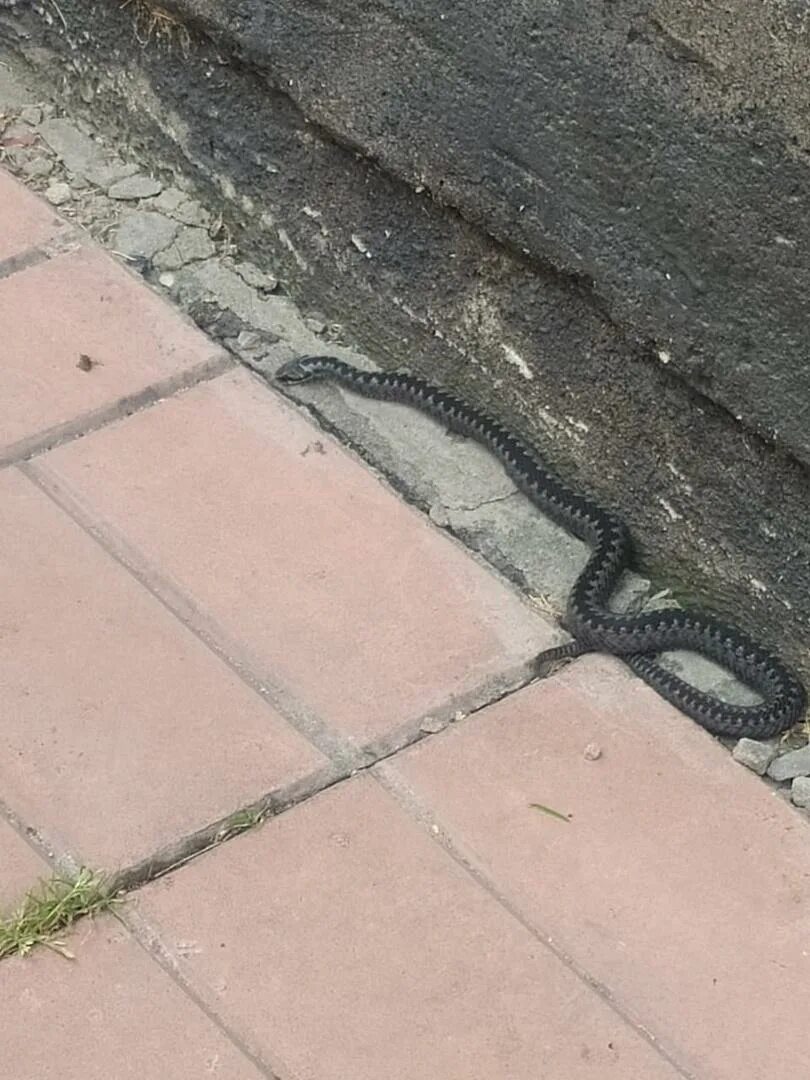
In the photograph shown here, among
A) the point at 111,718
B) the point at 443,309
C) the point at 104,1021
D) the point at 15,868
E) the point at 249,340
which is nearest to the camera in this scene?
the point at 104,1021

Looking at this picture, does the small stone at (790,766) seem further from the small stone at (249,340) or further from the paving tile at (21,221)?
the paving tile at (21,221)

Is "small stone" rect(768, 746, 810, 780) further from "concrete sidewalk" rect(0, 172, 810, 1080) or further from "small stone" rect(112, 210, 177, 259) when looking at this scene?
"small stone" rect(112, 210, 177, 259)

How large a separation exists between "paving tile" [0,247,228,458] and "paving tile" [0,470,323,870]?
17.2 inches

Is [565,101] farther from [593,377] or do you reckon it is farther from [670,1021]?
[670,1021]

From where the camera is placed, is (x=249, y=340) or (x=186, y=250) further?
(x=186, y=250)

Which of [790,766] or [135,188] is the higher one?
[790,766]

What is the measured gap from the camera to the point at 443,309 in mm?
4301

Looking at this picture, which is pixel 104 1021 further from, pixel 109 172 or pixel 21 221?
pixel 109 172

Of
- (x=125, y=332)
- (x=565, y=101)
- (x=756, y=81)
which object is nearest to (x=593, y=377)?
(x=565, y=101)

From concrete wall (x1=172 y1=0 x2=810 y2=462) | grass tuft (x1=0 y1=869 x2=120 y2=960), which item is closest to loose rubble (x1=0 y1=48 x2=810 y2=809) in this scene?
concrete wall (x1=172 y1=0 x2=810 y2=462)

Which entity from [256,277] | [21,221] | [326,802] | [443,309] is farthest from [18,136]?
[326,802]

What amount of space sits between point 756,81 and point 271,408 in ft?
4.67

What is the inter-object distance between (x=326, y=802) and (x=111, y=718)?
0.44m

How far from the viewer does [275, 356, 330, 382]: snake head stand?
4395 mm
